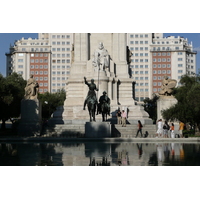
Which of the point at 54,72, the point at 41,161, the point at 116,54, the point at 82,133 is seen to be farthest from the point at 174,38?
the point at 41,161

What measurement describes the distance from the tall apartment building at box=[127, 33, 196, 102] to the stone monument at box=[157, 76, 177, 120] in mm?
103244

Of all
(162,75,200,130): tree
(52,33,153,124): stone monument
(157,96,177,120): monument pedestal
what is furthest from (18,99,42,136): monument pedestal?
(157,96,177,120): monument pedestal

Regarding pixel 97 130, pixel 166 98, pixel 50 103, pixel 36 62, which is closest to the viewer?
pixel 97 130

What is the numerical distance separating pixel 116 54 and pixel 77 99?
601 cm

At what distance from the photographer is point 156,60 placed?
14525 cm

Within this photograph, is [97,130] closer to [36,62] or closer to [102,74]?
[102,74]

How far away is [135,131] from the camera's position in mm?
34344

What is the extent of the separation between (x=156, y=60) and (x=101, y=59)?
106297mm

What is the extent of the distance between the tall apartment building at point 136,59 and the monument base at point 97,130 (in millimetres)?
116067

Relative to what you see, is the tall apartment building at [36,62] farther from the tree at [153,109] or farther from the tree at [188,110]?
the tree at [188,110]

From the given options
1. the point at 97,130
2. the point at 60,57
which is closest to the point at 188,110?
the point at 97,130

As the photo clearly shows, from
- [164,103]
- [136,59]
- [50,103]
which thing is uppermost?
[136,59]

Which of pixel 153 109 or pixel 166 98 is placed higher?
pixel 166 98

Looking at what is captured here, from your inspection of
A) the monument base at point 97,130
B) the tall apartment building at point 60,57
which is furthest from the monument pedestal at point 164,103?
the tall apartment building at point 60,57
